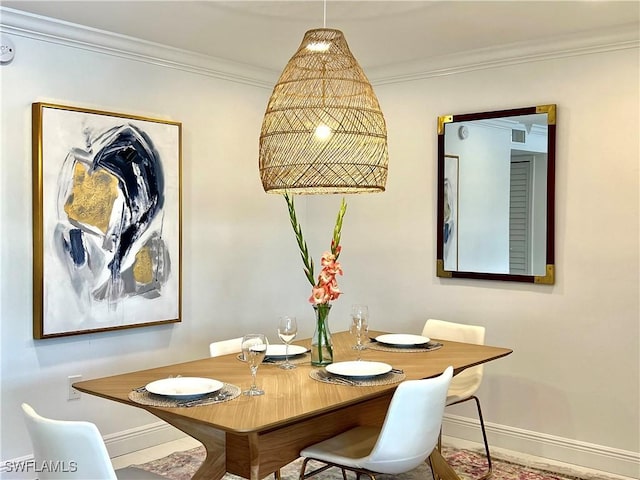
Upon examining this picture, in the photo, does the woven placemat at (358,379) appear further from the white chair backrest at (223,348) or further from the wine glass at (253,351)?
the white chair backrest at (223,348)

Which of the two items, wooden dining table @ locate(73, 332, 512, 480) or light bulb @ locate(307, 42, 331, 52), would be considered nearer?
wooden dining table @ locate(73, 332, 512, 480)

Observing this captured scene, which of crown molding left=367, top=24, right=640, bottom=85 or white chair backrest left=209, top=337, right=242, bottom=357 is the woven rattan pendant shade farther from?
crown molding left=367, top=24, right=640, bottom=85

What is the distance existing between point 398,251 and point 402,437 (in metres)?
2.19

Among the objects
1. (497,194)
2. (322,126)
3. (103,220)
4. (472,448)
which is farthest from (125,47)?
(472,448)

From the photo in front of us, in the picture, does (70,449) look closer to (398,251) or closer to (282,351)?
(282,351)

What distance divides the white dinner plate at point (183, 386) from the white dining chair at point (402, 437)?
48 cm

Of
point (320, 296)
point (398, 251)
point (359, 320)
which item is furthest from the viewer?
point (398, 251)

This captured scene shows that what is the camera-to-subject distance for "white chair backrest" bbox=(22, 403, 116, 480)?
190cm

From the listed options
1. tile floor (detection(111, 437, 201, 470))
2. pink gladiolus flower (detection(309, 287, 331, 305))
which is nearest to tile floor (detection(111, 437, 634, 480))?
tile floor (detection(111, 437, 201, 470))

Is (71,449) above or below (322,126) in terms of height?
below

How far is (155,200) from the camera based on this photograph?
3.95 metres

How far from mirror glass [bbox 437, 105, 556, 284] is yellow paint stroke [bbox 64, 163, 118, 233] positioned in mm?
1953

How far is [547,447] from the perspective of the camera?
390 cm

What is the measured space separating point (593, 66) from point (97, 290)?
288 cm
